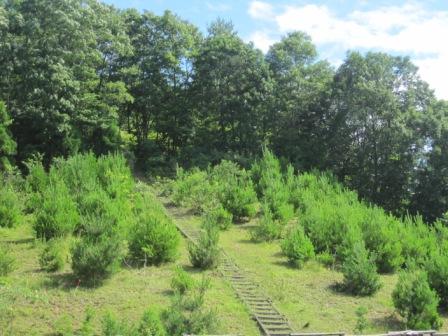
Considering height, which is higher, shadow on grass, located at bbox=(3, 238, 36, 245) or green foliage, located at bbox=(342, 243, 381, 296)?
shadow on grass, located at bbox=(3, 238, 36, 245)

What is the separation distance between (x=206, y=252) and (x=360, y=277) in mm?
5439

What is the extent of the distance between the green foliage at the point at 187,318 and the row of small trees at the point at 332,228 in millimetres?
6576

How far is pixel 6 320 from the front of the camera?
15.1 meters

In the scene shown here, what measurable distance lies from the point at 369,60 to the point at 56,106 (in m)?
19.0

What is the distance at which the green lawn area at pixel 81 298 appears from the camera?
1504cm

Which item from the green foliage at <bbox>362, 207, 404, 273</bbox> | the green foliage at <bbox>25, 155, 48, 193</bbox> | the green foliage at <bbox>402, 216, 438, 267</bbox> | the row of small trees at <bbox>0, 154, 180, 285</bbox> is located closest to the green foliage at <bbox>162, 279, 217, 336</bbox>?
the row of small trees at <bbox>0, 154, 180, 285</bbox>

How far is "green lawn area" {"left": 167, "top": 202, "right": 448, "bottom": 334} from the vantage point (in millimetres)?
17688

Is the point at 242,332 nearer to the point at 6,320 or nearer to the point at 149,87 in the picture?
the point at 6,320

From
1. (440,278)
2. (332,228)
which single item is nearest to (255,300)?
(440,278)

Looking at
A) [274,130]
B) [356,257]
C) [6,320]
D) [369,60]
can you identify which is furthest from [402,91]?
[6,320]

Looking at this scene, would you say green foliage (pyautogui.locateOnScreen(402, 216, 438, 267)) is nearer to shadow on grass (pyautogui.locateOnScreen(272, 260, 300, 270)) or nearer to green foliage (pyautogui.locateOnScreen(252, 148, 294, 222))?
shadow on grass (pyautogui.locateOnScreen(272, 260, 300, 270))

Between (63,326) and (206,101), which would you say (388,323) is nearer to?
(63,326)

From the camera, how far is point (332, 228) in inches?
970

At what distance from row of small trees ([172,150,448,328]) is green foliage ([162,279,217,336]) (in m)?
6.58
